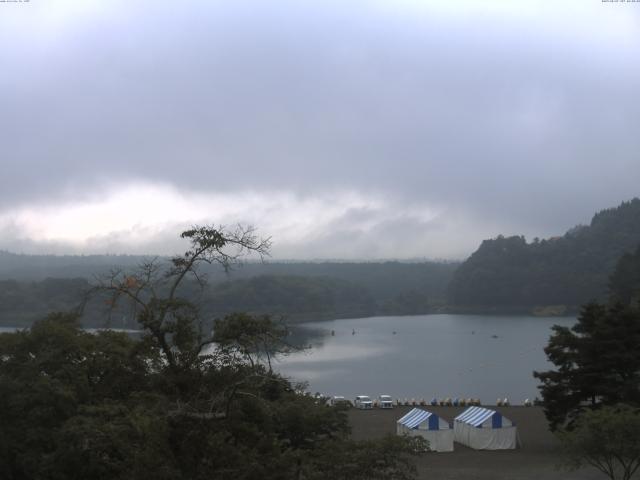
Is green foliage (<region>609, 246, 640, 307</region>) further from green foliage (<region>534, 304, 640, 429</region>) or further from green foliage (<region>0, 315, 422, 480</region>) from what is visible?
green foliage (<region>0, 315, 422, 480</region>)

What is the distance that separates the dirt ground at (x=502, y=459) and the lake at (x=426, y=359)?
153 inches

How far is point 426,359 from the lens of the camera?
4881 cm

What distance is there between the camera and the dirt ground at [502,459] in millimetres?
14320

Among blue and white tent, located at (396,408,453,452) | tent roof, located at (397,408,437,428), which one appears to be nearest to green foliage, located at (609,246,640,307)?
tent roof, located at (397,408,437,428)

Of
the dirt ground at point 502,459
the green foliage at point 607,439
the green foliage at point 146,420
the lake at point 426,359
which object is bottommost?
the lake at point 426,359

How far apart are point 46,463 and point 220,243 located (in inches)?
158

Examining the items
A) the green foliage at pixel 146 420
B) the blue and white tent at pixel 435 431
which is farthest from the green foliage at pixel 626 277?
the green foliage at pixel 146 420

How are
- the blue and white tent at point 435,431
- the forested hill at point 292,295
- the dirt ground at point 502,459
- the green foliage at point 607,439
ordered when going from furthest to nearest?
the forested hill at point 292,295 < the blue and white tent at point 435,431 < the dirt ground at point 502,459 < the green foliage at point 607,439

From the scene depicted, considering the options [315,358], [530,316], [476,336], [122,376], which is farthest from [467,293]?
[122,376]

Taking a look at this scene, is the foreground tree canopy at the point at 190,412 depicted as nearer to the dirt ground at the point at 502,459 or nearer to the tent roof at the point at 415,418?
the dirt ground at the point at 502,459

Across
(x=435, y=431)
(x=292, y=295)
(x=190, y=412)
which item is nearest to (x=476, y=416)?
(x=435, y=431)

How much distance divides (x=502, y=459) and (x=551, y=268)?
87293 millimetres

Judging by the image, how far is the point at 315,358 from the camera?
4903cm

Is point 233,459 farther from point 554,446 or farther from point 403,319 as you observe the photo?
point 403,319
